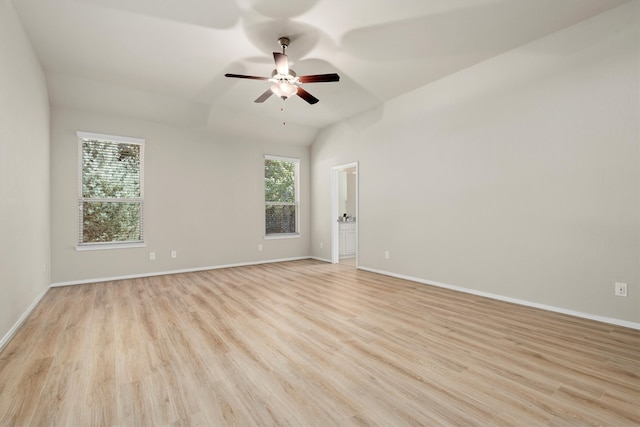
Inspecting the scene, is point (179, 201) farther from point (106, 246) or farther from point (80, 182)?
point (80, 182)

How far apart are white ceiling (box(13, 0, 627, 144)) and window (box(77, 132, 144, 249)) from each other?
1.89 ft

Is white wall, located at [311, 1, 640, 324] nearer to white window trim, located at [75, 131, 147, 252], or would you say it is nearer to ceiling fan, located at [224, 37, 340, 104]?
Result: ceiling fan, located at [224, 37, 340, 104]

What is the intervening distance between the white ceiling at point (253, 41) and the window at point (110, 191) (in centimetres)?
58

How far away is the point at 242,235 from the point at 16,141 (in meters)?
3.83

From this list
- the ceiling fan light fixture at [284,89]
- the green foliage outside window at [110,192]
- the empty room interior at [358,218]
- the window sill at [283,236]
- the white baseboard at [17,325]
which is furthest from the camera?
the window sill at [283,236]

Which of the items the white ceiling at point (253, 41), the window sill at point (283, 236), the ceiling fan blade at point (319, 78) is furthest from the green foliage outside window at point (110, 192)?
the ceiling fan blade at point (319, 78)

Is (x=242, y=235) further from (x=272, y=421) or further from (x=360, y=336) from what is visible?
(x=272, y=421)

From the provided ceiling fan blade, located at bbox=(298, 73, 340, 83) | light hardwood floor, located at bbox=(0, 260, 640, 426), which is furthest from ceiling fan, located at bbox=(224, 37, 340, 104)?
light hardwood floor, located at bbox=(0, 260, 640, 426)

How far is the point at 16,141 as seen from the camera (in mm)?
2805

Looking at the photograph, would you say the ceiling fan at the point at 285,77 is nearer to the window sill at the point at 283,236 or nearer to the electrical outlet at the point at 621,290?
the electrical outlet at the point at 621,290

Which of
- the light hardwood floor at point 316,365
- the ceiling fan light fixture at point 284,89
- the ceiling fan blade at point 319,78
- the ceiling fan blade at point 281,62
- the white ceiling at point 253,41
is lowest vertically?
the light hardwood floor at point 316,365

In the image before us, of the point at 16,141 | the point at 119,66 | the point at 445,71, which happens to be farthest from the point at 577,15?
the point at 16,141

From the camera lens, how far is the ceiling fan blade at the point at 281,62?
118 inches

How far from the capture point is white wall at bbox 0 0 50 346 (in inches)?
97.7
